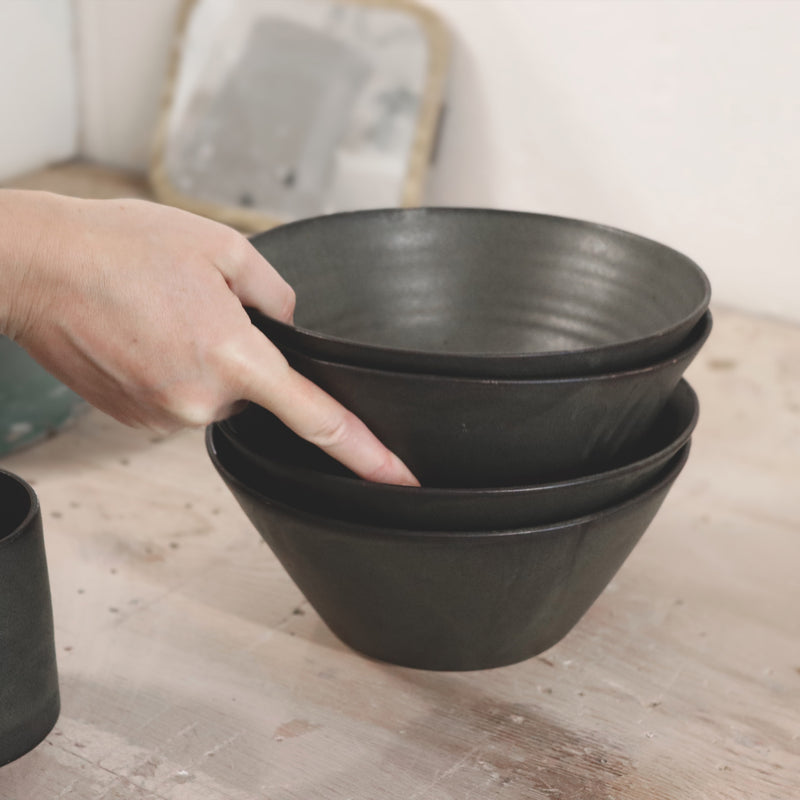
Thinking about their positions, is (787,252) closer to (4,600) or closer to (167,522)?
(167,522)

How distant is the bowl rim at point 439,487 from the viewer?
0.73 meters

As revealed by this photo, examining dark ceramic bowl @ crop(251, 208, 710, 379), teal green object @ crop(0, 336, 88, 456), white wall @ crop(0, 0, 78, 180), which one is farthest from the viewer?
white wall @ crop(0, 0, 78, 180)

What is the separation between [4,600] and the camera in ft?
2.31

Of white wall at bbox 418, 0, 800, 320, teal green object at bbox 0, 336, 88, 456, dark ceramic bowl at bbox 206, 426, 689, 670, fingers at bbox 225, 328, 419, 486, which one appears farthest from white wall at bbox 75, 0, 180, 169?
fingers at bbox 225, 328, 419, 486

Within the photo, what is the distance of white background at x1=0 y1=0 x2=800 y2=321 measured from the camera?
158 cm

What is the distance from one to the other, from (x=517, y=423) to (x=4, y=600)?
34 centimetres

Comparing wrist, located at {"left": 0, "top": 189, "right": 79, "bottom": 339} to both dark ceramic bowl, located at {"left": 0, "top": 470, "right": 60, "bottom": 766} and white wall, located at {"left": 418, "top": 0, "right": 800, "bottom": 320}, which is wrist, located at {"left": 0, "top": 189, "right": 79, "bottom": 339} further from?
white wall, located at {"left": 418, "top": 0, "right": 800, "bottom": 320}

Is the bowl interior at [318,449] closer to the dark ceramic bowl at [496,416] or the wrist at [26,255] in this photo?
the dark ceramic bowl at [496,416]

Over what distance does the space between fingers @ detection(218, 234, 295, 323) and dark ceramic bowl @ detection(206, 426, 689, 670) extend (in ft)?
0.44

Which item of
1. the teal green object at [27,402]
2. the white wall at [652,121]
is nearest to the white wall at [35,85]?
the white wall at [652,121]

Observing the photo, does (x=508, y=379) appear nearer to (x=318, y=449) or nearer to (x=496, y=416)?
(x=496, y=416)

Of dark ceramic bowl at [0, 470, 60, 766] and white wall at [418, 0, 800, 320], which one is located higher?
white wall at [418, 0, 800, 320]

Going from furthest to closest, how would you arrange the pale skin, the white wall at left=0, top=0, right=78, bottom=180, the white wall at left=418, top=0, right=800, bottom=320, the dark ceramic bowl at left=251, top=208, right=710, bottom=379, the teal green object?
the white wall at left=0, top=0, right=78, bottom=180 < the white wall at left=418, top=0, right=800, bottom=320 < the teal green object < the dark ceramic bowl at left=251, top=208, right=710, bottom=379 < the pale skin

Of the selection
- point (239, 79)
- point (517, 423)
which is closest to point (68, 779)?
point (517, 423)
